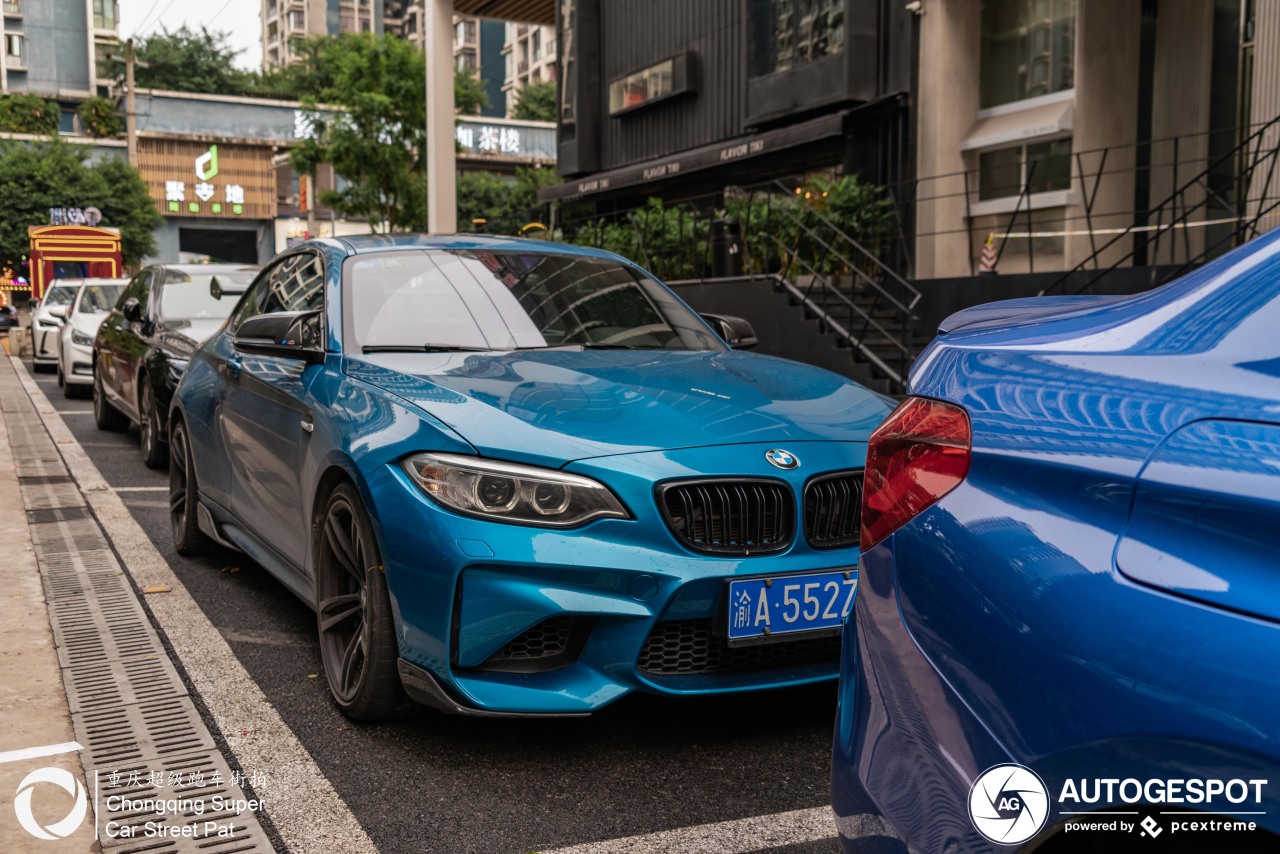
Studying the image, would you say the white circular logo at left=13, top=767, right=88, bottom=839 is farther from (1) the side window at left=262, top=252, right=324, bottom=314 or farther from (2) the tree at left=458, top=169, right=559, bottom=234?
(2) the tree at left=458, top=169, right=559, bottom=234

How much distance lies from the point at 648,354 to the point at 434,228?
22408mm

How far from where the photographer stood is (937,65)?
51.6 ft

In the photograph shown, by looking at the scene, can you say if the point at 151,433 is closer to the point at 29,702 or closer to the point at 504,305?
the point at 504,305

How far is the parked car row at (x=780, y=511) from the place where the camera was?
4.90 ft

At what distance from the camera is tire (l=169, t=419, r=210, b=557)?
5.98m

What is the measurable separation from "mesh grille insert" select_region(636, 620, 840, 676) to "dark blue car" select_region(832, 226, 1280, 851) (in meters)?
1.30

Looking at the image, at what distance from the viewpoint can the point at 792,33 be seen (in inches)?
728

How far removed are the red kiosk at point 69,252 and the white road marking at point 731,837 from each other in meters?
32.1

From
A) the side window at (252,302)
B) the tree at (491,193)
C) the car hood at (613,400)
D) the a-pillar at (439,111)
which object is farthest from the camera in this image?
the tree at (491,193)

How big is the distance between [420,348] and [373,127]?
2383 cm

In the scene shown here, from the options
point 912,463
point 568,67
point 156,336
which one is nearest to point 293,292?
point 912,463

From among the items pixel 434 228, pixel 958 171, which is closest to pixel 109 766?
pixel 958 171

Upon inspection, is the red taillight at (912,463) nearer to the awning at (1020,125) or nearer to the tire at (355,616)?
the tire at (355,616)

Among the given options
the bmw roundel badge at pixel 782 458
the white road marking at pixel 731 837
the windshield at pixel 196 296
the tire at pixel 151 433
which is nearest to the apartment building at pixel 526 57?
the windshield at pixel 196 296
